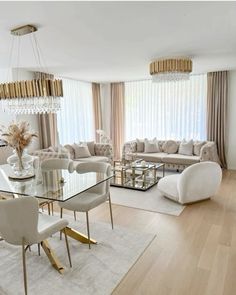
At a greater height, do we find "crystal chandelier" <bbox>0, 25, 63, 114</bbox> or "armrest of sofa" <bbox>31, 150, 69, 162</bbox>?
"crystal chandelier" <bbox>0, 25, 63, 114</bbox>

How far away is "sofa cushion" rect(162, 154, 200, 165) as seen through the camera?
5.60 meters

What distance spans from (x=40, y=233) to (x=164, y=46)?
299cm

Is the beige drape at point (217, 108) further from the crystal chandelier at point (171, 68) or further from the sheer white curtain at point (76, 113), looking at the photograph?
the sheer white curtain at point (76, 113)

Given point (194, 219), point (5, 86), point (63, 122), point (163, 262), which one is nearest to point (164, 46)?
point (5, 86)

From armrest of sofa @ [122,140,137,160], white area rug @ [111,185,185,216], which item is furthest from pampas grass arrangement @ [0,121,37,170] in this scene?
armrest of sofa @ [122,140,137,160]

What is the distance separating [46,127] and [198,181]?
3.75 metres

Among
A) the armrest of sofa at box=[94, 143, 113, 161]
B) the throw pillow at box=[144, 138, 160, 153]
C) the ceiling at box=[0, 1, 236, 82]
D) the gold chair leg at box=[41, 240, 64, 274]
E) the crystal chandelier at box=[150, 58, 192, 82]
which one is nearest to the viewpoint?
the ceiling at box=[0, 1, 236, 82]

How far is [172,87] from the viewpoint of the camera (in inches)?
267

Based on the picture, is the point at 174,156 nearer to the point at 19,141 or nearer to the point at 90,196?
the point at 90,196

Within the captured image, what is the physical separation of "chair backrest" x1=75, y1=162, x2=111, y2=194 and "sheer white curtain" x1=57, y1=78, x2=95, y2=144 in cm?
334

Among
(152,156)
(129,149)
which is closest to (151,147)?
(152,156)

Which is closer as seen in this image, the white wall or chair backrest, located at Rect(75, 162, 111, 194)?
chair backrest, located at Rect(75, 162, 111, 194)

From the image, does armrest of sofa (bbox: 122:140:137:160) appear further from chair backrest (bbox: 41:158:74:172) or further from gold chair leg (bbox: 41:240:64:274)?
gold chair leg (bbox: 41:240:64:274)

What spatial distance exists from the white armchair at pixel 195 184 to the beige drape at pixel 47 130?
10.5 ft
